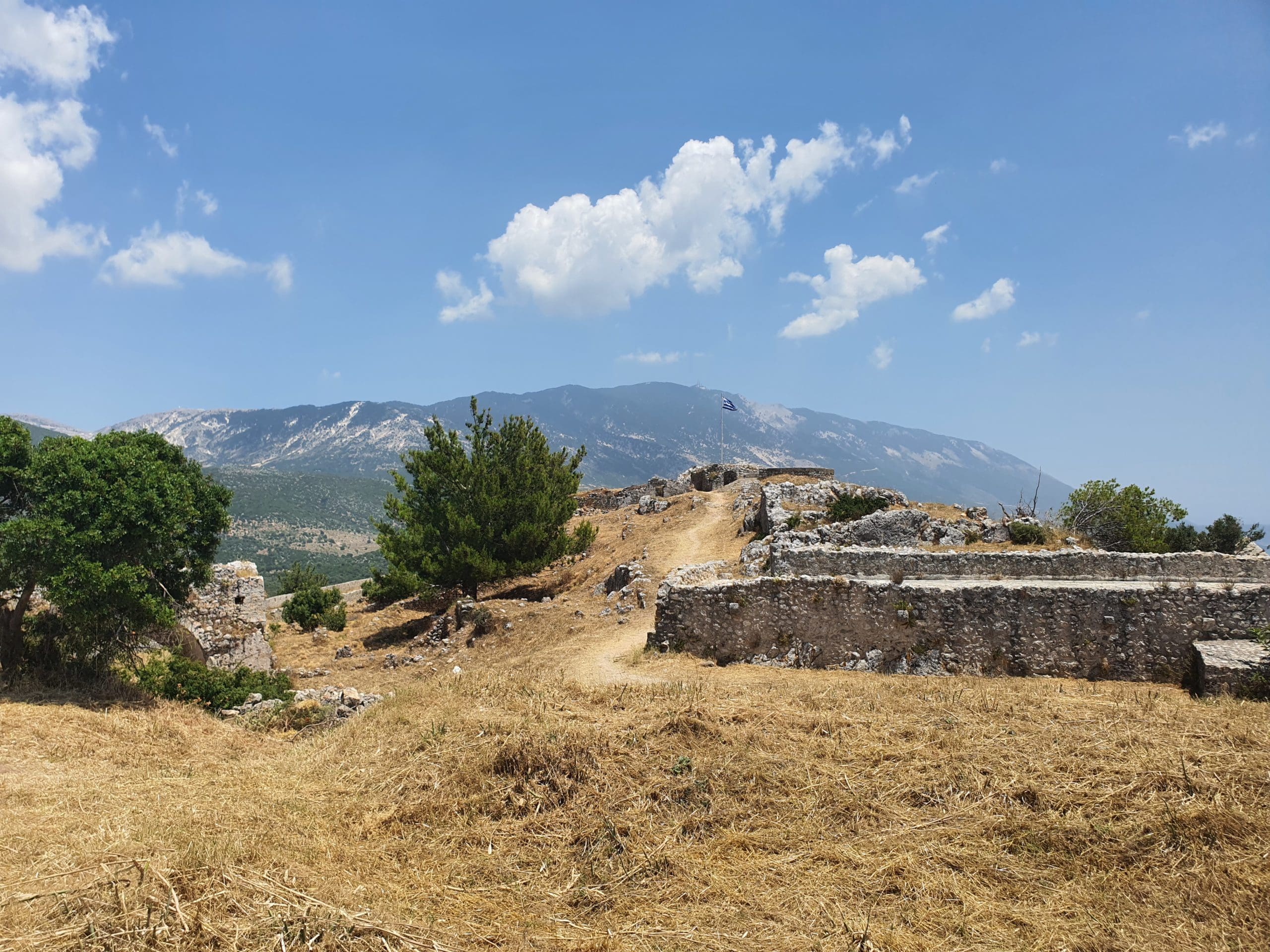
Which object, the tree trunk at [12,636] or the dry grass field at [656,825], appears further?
the tree trunk at [12,636]

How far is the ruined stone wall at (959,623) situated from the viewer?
12359 mm

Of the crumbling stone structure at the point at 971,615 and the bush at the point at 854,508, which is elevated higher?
the bush at the point at 854,508

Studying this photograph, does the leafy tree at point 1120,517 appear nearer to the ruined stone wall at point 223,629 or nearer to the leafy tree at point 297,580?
the ruined stone wall at point 223,629

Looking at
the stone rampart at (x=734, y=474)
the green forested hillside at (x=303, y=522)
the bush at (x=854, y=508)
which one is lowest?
the green forested hillside at (x=303, y=522)

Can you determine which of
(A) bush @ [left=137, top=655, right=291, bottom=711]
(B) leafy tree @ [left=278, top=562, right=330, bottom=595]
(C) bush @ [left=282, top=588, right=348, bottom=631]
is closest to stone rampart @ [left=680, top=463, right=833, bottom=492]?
(C) bush @ [left=282, top=588, right=348, bottom=631]

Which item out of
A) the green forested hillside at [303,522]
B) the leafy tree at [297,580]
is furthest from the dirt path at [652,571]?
the green forested hillside at [303,522]

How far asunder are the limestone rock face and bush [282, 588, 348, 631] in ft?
95.9

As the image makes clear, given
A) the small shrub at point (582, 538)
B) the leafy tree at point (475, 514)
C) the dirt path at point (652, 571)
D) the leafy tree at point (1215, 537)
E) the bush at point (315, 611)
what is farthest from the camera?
the leafy tree at point (1215, 537)

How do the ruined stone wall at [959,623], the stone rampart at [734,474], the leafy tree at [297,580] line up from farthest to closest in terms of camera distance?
the stone rampart at [734,474], the leafy tree at [297,580], the ruined stone wall at [959,623]

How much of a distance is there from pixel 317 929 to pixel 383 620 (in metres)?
26.4

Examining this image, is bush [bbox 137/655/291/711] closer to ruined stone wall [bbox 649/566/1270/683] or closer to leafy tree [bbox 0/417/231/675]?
leafy tree [bbox 0/417/231/675]

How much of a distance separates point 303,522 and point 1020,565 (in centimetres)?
11891

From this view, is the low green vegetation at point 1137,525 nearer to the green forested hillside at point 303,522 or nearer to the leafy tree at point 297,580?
the leafy tree at point 297,580

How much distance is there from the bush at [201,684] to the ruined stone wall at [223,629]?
280 cm
